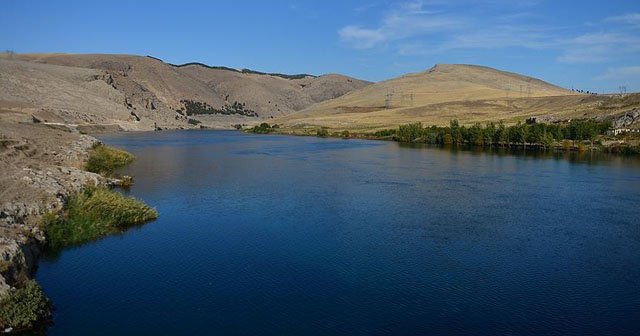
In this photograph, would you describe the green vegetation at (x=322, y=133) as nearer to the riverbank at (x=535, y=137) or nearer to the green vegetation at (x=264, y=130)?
the green vegetation at (x=264, y=130)

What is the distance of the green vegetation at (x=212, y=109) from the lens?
14452 centimetres

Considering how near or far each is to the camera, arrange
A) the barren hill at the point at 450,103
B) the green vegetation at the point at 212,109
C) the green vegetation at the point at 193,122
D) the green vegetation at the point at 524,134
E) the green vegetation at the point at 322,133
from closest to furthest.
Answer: the green vegetation at the point at 524,134
the green vegetation at the point at 322,133
the barren hill at the point at 450,103
the green vegetation at the point at 193,122
the green vegetation at the point at 212,109

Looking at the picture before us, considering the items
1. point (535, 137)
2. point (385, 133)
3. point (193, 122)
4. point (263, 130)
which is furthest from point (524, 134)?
point (193, 122)

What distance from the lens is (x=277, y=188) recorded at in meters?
28.1

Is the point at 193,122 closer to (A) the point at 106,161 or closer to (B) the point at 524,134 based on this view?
(B) the point at 524,134

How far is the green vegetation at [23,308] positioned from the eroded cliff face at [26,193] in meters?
0.26

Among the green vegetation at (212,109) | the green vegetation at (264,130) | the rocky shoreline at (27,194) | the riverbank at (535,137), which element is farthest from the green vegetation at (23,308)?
the green vegetation at (212,109)

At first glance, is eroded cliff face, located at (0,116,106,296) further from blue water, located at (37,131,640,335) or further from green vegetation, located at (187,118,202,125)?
green vegetation, located at (187,118,202,125)

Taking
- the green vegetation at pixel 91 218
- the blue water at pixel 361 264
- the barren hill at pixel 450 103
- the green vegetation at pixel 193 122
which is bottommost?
the blue water at pixel 361 264

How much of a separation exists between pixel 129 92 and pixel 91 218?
364 ft

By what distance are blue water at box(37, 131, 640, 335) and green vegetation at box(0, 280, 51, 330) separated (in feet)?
1.43

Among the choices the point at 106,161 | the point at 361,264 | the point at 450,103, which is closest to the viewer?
the point at 361,264

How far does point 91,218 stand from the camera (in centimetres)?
1828

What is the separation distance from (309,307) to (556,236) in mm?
10056
